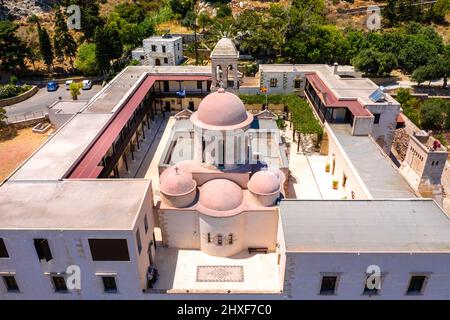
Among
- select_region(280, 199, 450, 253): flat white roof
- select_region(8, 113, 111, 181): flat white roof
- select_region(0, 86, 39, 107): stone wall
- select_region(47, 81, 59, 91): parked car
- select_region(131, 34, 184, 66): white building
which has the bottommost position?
select_region(0, 86, 39, 107): stone wall

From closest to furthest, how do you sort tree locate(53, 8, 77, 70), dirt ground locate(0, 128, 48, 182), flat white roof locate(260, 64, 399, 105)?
dirt ground locate(0, 128, 48, 182) < flat white roof locate(260, 64, 399, 105) < tree locate(53, 8, 77, 70)

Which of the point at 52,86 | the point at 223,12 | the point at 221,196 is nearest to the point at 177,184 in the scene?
the point at 221,196

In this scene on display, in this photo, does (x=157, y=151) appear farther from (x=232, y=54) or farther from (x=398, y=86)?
(x=398, y=86)

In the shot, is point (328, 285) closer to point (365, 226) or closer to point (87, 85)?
point (365, 226)

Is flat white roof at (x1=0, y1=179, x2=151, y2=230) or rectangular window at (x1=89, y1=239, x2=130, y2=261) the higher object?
flat white roof at (x1=0, y1=179, x2=151, y2=230)

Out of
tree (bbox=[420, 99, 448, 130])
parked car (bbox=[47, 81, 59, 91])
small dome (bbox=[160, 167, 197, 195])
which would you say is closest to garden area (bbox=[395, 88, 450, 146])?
tree (bbox=[420, 99, 448, 130])

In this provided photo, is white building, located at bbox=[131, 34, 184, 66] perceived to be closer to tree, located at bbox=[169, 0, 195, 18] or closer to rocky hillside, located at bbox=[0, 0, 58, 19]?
tree, located at bbox=[169, 0, 195, 18]

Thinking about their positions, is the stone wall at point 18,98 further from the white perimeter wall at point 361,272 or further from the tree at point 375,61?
the tree at point 375,61
